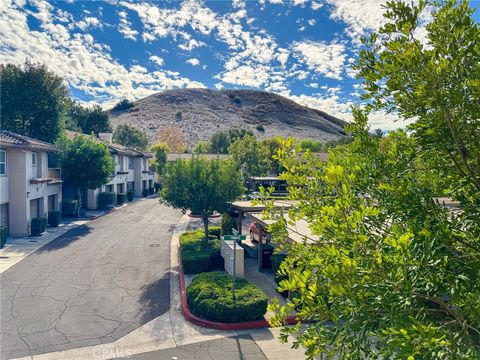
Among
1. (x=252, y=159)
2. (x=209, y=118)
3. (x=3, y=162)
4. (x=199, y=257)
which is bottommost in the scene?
(x=199, y=257)

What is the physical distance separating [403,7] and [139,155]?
45.2 metres

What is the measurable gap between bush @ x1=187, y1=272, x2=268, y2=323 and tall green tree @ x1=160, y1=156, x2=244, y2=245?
20.6 feet

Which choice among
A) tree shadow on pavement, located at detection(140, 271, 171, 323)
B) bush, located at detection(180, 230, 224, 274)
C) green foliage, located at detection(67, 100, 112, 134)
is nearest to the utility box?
bush, located at detection(180, 230, 224, 274)

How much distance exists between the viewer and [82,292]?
12.7 m

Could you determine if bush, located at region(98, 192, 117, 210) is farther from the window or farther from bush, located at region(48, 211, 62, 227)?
the window

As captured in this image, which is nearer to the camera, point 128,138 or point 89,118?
point 89,118

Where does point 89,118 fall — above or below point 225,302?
above

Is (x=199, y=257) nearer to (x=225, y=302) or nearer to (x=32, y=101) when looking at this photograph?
(x=225, y=302)

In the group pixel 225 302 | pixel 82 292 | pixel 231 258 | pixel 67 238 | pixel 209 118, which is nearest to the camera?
pixel 225 302

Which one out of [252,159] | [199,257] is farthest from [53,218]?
[252,159]

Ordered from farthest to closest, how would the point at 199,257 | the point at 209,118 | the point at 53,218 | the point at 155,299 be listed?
the point at 209,118 → the point at 53,218 → the point at 199,257 → the point at 155,299

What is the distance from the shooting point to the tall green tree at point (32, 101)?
106 ft

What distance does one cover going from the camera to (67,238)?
21.3 m

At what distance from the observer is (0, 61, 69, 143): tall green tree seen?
32188 millimetres
